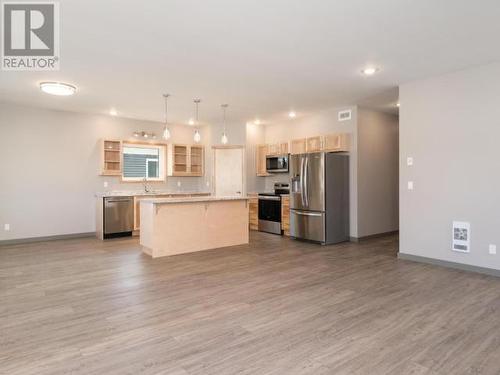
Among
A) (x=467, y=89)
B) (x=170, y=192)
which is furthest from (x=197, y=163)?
(x=467, y=89)

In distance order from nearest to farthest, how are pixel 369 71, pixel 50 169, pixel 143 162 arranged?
pixel 369 71
pixel 50 169
pixel 143 162

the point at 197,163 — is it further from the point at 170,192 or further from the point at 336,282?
the point at 336,282

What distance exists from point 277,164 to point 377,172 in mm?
2370

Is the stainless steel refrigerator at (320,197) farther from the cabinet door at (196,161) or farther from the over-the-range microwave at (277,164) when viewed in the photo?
the cabinet door at (196,161)

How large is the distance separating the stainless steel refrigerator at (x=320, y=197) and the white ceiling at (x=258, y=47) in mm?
1332

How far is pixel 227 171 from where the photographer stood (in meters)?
8.74

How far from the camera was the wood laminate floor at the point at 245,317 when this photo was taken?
2.20 meters

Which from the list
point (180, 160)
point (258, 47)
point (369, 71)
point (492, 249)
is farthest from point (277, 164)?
point (492, 249)

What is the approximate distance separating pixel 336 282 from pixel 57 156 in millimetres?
6398

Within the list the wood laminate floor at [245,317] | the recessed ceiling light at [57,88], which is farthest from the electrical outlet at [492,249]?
the recessed ceiling light at [57,88]

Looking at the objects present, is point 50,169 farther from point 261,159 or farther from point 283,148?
point 283,148

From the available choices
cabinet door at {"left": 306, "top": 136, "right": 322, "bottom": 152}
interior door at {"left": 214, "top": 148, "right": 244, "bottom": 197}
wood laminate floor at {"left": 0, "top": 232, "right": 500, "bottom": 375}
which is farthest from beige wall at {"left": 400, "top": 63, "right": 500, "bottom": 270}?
interior door at {"left": 214, "top": 148, "right": 244, "bottom": 197}

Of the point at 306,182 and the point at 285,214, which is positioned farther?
the point at 285,214

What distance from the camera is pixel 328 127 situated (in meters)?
7.14
